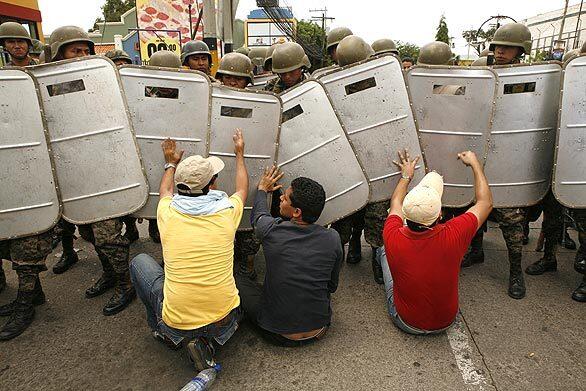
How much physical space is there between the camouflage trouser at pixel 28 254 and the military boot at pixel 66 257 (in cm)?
80

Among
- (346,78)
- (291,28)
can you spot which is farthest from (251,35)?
(346,78)

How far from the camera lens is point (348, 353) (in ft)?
8.00

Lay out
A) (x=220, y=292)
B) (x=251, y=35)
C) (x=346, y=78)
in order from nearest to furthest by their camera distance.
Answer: (x=220, y=292) < (x=346, y=78) < (x=251, y=35)

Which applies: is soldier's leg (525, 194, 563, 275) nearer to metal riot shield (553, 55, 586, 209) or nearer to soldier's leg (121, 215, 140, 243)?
metal riot shield (553, 55, 586, 209)

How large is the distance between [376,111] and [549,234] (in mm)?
1975

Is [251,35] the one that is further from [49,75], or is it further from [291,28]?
[49,75]

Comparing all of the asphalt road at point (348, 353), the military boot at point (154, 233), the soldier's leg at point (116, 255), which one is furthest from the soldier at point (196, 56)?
the asphalt road at point (348, 353)

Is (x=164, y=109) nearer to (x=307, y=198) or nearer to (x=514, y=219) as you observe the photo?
(x=307, y=198)

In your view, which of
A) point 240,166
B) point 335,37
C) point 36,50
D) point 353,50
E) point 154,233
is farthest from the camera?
point 36,50

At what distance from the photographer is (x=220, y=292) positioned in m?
2.16

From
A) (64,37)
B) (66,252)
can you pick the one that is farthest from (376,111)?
(66,252)

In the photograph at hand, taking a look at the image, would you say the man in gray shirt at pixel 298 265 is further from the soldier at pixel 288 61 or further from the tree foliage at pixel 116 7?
the tree foliage at pixel 116 7

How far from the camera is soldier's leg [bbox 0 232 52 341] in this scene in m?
2.66

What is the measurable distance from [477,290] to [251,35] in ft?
88.7
